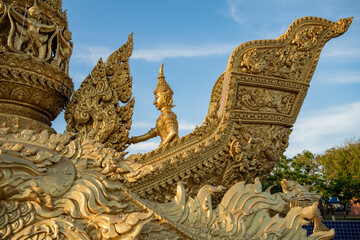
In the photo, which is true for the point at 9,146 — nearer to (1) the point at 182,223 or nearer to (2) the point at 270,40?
(1) the point at 182,223

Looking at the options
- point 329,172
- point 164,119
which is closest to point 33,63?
point 164,119

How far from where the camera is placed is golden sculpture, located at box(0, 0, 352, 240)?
1.94 m

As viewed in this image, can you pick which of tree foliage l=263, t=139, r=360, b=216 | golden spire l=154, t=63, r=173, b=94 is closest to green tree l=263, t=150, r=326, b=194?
tree foliage l=263, t=139, r=360, b=216

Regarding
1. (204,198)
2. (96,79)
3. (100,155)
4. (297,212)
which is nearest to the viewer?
(100,155)

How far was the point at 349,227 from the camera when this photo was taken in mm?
6891

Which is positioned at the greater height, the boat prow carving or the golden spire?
the golden spire

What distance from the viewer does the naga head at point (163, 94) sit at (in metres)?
4.38

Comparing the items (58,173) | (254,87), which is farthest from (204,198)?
(254,87)

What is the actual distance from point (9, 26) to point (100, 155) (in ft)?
7.94

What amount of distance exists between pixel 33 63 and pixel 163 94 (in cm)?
156

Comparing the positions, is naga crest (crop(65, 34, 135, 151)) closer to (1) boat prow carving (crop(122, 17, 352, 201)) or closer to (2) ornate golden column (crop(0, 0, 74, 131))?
(2) ornate golden column (crop(0, 0, 74, 131))

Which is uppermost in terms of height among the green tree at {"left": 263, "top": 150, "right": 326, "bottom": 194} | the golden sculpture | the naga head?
the green tree at {"left": 263, "top": 150, "right": 326, "bottom": 194}

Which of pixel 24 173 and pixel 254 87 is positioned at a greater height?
pixel 254 87

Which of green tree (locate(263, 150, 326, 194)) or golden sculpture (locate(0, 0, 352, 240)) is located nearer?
golden sculpture (locate(0, 0, 352, 240))
